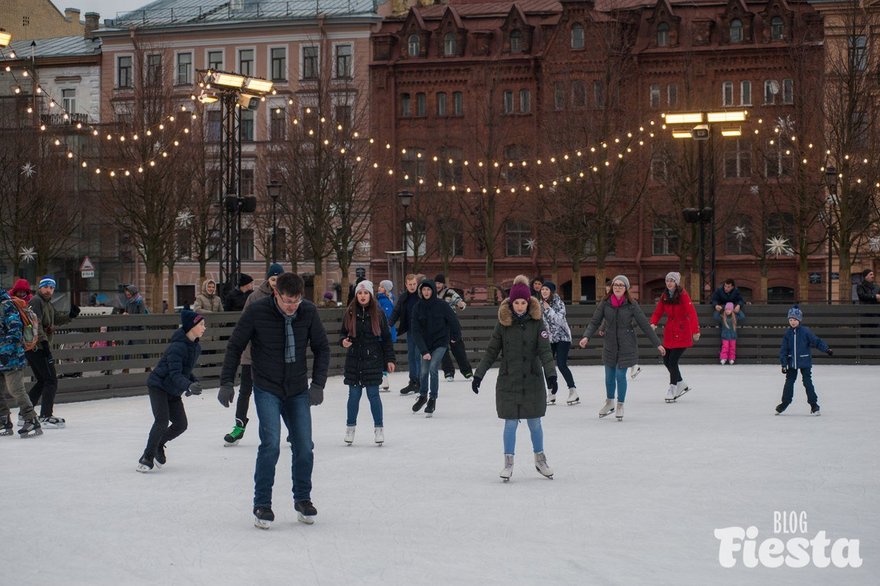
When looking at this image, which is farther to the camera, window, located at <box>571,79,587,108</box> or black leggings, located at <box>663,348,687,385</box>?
window, located at <box>571,79,587,108</box>

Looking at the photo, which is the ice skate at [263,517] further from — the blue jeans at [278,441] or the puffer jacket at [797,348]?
the puffer jacket at [797,348]

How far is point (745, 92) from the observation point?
5728 cm

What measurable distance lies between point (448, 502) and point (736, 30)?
51182mm

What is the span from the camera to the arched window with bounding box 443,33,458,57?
6091 centimetres

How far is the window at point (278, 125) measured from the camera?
55.1 metres

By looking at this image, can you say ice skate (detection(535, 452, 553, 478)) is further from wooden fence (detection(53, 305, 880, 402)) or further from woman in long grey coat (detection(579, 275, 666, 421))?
wooden fence (detection(53, 305, 880, 402))

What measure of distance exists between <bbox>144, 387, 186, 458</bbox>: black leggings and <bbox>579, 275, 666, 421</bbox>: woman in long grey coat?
18.7ft

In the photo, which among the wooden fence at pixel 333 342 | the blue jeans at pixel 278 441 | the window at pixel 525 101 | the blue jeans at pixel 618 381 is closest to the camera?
the blue jeans at pixel 278 441

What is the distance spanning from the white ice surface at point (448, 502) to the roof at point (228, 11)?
48942 millimetres

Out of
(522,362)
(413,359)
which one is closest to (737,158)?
(413,359)

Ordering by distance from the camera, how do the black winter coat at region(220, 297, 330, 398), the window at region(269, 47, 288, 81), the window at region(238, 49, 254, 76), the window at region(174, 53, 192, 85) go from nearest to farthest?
the black winter coat at region(220, 297, 330, 398) → the window at region(269, 47, 288, 81) → the window at region(238, 49, 254, 76) → the window at region(174, 53, 192, 85)

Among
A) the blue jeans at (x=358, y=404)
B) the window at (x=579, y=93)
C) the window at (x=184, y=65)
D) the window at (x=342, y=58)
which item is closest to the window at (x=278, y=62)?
the window at (x=342, y=58)

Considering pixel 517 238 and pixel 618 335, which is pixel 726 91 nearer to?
pixel 517 238

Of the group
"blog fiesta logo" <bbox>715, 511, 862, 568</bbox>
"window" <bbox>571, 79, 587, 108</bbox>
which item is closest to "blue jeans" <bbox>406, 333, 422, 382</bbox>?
"blog fiesta logo" <bbox>715, 511, 862, 568</bbox>
